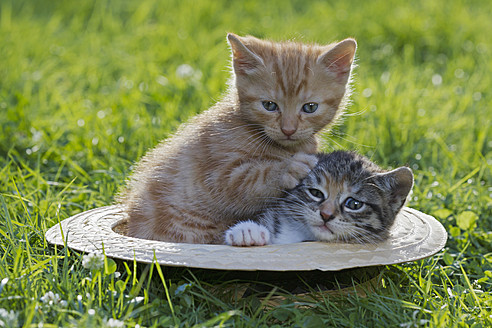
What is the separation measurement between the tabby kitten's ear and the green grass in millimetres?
379

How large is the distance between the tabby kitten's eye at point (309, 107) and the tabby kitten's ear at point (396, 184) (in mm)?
521

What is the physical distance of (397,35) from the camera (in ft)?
24.6

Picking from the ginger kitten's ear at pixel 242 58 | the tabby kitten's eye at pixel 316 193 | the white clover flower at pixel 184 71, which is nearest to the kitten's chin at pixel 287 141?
the tabby kitten's eye at pixel 316 193

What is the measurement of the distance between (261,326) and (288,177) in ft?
2.56

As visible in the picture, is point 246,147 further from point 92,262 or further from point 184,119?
point 184,119

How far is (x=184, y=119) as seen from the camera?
530cm

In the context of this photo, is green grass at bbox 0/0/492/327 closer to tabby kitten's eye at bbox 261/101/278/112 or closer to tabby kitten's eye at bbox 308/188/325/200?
tabby kitten's eye at bbox 308/188/325/200

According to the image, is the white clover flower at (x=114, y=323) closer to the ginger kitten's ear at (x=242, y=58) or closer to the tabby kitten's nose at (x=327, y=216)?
the tabby kitten's nose at (x=327, y=216)

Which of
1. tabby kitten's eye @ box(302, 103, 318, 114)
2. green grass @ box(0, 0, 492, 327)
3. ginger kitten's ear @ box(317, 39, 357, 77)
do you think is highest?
ginger kitten's ear @ box(317, 39, 357, 77)

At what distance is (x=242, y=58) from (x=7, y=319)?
1782 mm

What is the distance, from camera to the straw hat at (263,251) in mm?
2643

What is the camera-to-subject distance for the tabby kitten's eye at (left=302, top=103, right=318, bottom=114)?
3359mm

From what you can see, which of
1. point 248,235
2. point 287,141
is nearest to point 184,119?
point 287,141

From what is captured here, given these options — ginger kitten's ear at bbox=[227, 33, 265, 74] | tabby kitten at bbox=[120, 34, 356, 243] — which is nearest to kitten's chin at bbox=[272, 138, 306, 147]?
tabby kitten at bbox=[120, 34, 356, 243]
